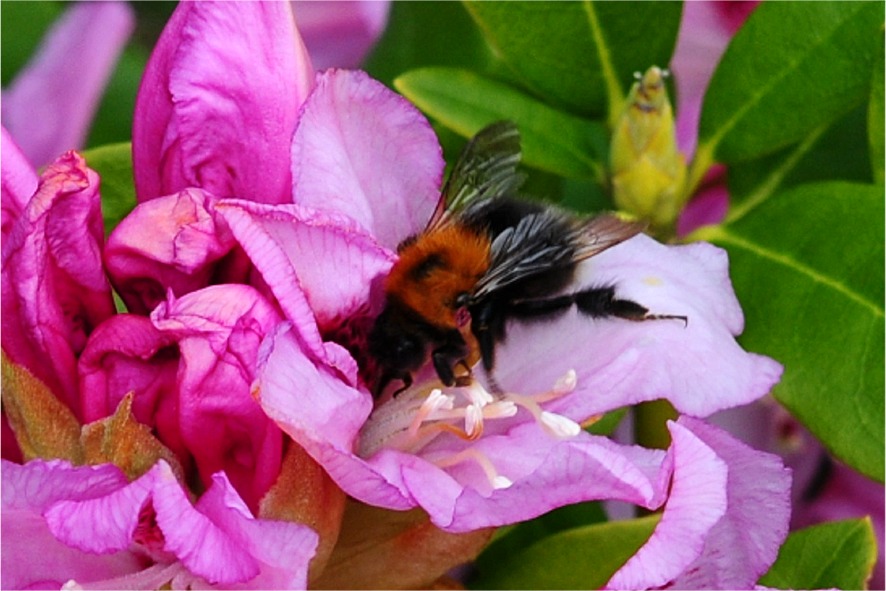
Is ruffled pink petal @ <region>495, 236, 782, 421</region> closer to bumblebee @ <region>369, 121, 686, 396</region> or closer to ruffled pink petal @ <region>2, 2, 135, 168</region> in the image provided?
bumblebee @ <region>369, 121, 686, 396</region>

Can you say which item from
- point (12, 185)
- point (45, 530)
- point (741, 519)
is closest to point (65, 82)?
point (12, 185)

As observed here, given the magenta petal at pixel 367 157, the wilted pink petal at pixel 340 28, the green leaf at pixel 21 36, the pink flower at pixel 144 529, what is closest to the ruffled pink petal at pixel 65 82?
the green leaf at pixel 21 36

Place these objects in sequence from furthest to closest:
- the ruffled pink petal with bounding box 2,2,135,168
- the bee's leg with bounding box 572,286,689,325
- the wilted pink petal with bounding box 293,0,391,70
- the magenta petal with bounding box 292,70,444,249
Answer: the wilted pink petal with bounding box 293,0,391,70, the ruffled pink petal with bounding box 2,2,135,168, the bee's leg with bounding box 572,286,689,325, the magenta petal with bounding box 292,70,444,249

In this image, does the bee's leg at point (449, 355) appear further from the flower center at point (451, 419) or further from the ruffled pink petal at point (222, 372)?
the ruffled pink petal at point (222, 372)

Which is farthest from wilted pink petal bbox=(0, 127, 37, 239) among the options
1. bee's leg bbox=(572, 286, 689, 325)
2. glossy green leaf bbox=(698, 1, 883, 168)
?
glossy green leaf bbox=(698, 1, 883, 168)

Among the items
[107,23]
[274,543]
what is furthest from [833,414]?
[107,23]

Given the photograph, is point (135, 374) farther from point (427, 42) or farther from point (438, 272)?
point (427, 42)

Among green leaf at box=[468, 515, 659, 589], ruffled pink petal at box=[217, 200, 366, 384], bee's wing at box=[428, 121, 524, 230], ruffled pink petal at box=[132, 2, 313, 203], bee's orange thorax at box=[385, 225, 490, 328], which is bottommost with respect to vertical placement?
green leaf at box=[468, 515, 659, 589]
